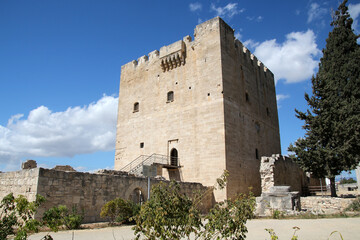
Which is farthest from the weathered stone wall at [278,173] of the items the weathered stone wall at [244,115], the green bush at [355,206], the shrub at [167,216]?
the shrub at [167,216]

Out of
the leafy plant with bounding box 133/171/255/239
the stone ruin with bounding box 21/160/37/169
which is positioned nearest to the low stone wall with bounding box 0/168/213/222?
the stone ruin with bounding box 21/160/37/169

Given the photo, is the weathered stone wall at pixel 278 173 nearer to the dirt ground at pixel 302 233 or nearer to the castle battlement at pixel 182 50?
the castle battlement at pixel 182 50

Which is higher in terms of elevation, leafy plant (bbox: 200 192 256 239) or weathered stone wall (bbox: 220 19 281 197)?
weathered stone wall (bbox: 220 19 281 197)

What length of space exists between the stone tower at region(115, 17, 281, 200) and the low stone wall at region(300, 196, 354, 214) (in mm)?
3406

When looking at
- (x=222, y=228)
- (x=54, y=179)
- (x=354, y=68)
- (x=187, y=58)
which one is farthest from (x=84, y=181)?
(x=354, y=68)

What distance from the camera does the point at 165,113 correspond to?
55.4ft

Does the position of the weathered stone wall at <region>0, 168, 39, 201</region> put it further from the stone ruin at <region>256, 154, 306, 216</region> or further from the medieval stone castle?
the stone ruin at <region>256, 154, 306, 216</region>

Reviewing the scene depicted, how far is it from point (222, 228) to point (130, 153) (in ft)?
50.6

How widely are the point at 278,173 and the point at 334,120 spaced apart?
4000mm

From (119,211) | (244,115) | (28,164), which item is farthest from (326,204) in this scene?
(28,164)

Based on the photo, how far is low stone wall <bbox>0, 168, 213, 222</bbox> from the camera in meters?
7.71

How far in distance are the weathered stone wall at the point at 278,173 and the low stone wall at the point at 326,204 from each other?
6.69ft

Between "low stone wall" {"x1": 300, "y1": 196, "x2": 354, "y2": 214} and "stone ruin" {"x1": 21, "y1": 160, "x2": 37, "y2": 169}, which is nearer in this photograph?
"low stone wall" {"x1": 300, "y1": 196, "x2": 354, "y2": 214}

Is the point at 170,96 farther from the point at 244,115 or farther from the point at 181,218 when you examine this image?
the point at 181,218
